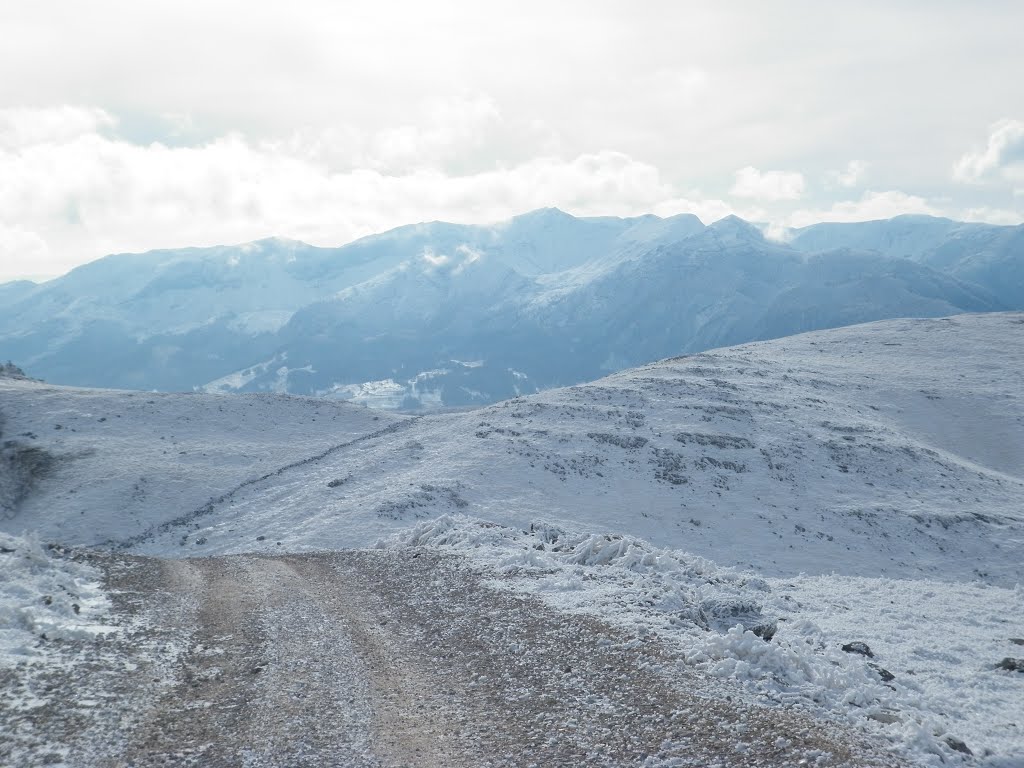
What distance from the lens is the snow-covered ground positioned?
14.2 meters

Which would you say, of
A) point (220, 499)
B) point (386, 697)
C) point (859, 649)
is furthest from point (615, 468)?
point (386, 697)

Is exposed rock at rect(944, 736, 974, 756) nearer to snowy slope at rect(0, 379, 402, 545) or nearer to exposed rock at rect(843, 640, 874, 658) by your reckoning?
exposed rock at rect(843, 640, 874, 658)

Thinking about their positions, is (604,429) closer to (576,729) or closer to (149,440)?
(149,440)

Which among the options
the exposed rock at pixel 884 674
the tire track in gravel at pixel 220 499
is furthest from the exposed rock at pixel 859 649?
the tire track in gravel at pixel 220 499

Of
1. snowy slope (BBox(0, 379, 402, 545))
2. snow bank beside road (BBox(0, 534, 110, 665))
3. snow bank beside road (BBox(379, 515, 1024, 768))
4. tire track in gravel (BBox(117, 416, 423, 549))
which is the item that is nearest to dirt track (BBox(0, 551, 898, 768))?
snow bank beside road (BBox(0, 534, 110, 665))

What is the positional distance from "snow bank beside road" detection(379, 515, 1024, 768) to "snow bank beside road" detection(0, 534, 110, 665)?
394 inches

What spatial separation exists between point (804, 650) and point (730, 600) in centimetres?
294

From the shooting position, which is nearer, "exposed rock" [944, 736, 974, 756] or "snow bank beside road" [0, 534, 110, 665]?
"exposed rock" [944, 736, 974, 756]

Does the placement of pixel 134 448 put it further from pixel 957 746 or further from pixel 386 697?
pixel 957 746

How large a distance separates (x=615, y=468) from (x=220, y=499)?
A: 2723 centimetres

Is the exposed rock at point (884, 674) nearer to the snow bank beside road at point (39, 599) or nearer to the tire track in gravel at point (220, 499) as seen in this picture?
the snow bank beside road at point (39, 599)

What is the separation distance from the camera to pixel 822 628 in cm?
1695

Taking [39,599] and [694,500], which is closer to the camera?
[39,599]

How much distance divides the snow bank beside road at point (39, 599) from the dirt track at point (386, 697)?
696mm
